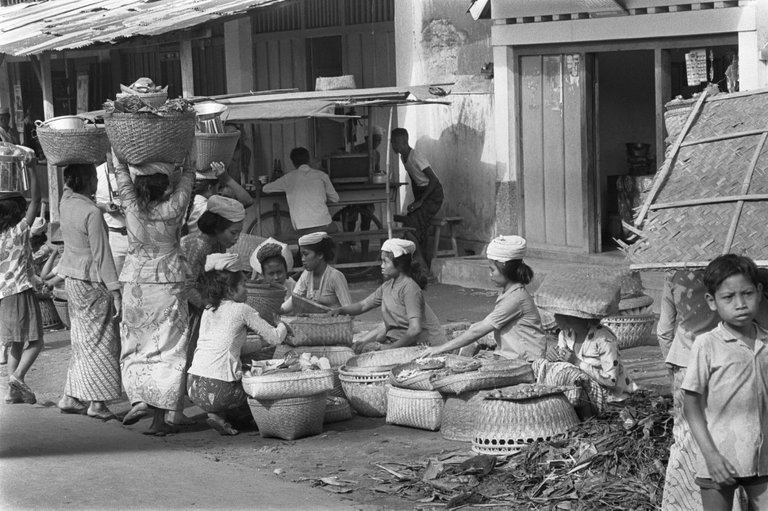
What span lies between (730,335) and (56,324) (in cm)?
891

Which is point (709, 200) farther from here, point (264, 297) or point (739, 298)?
point (264, 297)

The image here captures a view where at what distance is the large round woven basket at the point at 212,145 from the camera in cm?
999

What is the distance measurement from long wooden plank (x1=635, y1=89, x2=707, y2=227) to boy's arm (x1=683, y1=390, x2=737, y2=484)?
104 cm

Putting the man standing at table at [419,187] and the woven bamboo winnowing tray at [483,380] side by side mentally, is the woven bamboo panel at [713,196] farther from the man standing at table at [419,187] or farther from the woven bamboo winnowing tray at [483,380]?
the man standing at table at [419,187]

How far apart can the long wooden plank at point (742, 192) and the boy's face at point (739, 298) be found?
1.65ft

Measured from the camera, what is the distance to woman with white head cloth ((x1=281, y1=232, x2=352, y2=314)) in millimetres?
9352

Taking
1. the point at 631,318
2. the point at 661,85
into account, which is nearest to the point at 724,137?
the point at 631,318

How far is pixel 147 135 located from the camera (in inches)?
313

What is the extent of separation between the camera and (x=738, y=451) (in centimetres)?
468

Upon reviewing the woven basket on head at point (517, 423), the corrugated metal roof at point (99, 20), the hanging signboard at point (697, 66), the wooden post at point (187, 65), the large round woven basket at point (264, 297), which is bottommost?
the woven basket on head at point (517, 423)

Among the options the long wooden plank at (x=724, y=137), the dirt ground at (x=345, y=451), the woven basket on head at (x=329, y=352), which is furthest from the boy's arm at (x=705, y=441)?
the woven basket on head at (x=329, y=352)

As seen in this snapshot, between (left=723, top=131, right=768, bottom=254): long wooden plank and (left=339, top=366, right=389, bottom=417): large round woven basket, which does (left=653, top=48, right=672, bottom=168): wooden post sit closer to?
(left=339, top=366, right=389, bottom=417): large round woven basket

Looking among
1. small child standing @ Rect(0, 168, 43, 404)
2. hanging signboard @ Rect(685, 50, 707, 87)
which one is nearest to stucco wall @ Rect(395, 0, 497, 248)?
hanging signboard @ Rect(685, 50, 707, 87)

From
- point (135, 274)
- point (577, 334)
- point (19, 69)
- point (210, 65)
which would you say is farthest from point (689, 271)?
point (19, 69)
